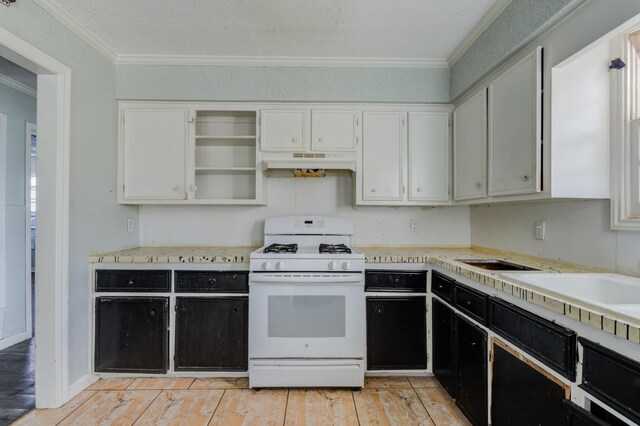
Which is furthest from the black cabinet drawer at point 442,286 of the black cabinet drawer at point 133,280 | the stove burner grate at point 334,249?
the black cabinet drawer at point 133,280

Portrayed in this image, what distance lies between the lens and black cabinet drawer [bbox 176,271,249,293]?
2.19 metres

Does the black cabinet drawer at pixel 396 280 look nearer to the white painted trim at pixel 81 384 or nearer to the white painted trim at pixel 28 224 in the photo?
the white painted trim at pixel 81 384

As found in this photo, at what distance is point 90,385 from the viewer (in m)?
2.13

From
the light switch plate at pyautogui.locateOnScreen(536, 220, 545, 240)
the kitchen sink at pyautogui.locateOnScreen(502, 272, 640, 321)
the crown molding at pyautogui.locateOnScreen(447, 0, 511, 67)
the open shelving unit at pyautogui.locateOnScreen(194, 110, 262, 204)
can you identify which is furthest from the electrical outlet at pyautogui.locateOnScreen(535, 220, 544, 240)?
the open shelving unit at pyautogui.locateOnScreen(194, 110, 262, 204)

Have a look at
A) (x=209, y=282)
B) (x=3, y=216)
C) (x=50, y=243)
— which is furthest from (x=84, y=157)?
(x=3, y=216)

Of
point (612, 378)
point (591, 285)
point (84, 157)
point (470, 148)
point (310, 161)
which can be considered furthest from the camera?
point (310, 161)

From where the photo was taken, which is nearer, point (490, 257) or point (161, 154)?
point (490, 257)

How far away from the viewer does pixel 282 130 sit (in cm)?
253

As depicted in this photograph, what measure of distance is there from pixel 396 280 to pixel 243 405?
130cm

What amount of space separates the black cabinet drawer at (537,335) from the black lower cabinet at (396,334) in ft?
2.41

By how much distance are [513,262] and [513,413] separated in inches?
36.9

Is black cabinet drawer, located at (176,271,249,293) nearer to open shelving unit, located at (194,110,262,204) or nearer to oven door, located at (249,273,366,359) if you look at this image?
oven door, located at (249,273,366,359)

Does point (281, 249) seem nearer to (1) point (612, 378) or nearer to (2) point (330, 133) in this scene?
(2) point (330, 133)

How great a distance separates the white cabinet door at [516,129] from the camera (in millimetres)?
1608
